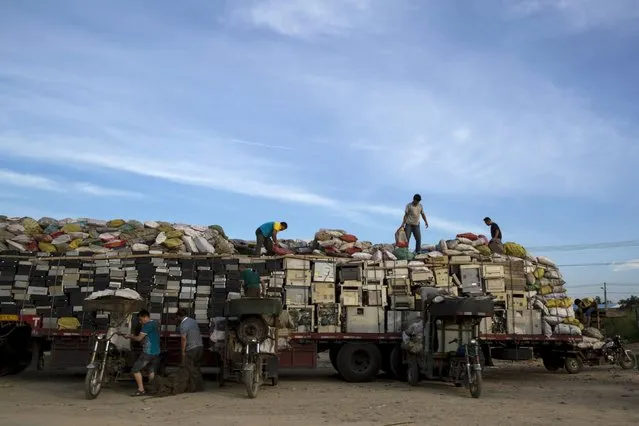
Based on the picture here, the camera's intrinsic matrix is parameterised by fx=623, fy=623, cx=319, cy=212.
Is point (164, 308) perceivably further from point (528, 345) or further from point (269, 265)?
point (528, 345)

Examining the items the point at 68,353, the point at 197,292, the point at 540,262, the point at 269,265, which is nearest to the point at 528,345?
the point at 540,262

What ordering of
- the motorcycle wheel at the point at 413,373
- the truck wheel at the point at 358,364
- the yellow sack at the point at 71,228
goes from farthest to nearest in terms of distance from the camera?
1. the yellow sack at the point at 71,228
2. the truck wheel at the point at 358,364
3. the motorcycle wheel at the point at 413,373

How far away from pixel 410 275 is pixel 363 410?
610cm

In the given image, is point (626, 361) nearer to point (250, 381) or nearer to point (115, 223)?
point (250, 381)

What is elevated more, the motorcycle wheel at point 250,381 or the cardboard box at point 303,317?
the cardboard box at point 303,317

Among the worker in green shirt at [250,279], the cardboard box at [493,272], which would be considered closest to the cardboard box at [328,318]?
the worker in green shirt at [250,279]

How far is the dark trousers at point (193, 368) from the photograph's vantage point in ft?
42.1

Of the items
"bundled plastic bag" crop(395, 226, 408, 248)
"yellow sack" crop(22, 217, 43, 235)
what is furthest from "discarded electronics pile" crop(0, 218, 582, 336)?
"bundled plastic bag" crop(395, 226, 408, 248)

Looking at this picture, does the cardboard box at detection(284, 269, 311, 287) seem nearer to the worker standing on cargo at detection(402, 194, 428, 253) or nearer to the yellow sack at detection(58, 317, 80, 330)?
the worker standing on cargo at detection(402, 194, 428, 253)

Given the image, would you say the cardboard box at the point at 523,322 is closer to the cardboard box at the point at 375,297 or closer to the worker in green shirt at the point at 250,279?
the cardboard box at the point at 375,297

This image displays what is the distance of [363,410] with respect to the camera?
10578 mm

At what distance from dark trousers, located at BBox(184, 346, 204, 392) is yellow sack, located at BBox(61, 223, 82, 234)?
22.2ft

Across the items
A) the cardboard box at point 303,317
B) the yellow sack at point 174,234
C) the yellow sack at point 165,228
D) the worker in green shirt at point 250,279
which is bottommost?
the cardboard box at point 303,317

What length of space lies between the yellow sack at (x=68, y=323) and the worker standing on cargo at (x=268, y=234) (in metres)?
4.91
